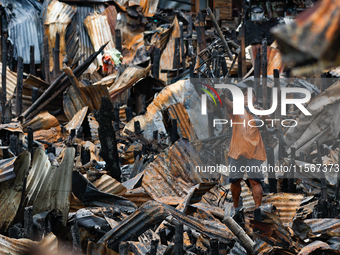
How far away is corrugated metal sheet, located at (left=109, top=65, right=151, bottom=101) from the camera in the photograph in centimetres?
1150

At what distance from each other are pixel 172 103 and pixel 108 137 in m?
3.36

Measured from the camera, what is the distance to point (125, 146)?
8.43 meters

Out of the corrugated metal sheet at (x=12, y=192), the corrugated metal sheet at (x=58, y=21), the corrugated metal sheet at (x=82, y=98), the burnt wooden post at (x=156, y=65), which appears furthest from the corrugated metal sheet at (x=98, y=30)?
the corrugated metal sheet at (x=12, y=192)

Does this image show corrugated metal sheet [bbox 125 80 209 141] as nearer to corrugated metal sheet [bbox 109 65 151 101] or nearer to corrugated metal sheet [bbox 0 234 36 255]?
corrugated metal sheet [bbox 109 65 151 101]

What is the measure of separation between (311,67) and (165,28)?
602 inches

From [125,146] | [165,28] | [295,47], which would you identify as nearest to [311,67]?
[295,47]

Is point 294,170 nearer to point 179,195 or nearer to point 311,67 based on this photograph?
point 179,195

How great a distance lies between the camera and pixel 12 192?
4.52 meters

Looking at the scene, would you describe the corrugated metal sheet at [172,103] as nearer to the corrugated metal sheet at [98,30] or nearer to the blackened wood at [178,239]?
the blackened wood at [178,239]

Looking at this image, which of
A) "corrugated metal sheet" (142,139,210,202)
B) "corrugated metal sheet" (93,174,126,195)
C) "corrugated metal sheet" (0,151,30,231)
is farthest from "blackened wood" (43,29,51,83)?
"corrugated metal sheet" (0,151,30,231)

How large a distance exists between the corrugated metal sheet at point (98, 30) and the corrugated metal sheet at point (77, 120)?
5.15 meters

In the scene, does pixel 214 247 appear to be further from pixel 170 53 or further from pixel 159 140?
pixel 170 53

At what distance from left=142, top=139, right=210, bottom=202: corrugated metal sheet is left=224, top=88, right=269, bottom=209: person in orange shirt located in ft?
2.65

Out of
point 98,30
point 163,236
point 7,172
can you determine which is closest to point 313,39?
point 163,236
